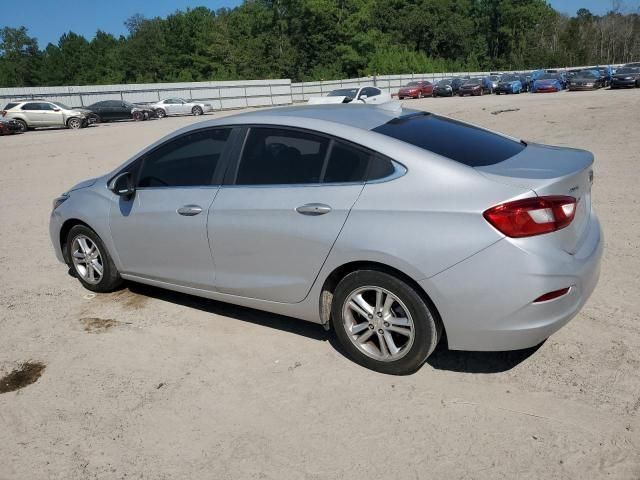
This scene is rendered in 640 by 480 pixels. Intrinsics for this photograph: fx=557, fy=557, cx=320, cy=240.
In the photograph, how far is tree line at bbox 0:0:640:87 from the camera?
81.2 m

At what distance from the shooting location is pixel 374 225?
3330 millimetres

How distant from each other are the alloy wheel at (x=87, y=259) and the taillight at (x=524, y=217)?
3.66m


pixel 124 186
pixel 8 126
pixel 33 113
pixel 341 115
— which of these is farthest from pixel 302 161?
pixel 33 113

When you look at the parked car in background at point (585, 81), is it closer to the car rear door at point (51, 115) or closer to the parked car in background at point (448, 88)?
the parked car in background at point (448, 88)

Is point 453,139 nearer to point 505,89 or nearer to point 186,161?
point 186,161

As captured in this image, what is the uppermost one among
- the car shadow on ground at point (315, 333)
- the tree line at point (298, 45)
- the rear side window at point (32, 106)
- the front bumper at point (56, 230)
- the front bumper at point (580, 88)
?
the tree line at point (298, 45)

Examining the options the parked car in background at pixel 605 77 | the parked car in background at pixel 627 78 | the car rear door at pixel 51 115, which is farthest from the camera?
the parked car in background at pixel 605 77

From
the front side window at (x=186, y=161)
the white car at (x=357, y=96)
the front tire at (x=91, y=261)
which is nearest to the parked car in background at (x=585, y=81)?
the white car at (x=357, y=96)

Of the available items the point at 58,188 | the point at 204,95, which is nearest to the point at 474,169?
the point at 58,188

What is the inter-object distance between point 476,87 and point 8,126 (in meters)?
34.1

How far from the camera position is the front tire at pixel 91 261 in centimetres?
510

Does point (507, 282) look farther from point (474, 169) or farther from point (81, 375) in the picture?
point (81, 375)

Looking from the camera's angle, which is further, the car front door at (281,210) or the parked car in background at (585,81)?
the parked car in background at (585,81)

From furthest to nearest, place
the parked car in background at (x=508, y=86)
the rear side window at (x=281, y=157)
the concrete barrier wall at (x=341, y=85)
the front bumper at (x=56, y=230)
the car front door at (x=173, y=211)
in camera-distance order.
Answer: the concrete barrier wall at (x=341, y=85) → the parked car in background at (x=508, y=86) → the front bumper at (x=56, y=230) → the car front door at (x=173, y=211) → the rear side window at (x=281, y=157)
